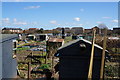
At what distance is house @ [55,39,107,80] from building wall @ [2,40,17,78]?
320 centimetres

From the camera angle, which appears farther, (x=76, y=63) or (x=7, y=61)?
(x=7, y=61)

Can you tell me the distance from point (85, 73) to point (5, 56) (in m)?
4.30

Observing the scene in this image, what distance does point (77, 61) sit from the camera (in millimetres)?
5914

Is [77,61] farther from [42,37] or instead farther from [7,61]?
[42,37]

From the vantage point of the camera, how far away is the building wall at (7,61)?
7.59 meters

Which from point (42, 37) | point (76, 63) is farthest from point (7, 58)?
point (42, 37)

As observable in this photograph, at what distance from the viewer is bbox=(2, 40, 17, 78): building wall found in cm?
759

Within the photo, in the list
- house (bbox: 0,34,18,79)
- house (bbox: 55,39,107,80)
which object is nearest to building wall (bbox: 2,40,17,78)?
house (bbox: 0,34,18,79)

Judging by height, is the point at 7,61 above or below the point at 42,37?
below

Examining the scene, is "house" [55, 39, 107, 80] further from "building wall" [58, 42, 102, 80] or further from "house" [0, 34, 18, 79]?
"house" [0, 34, 18, 79]

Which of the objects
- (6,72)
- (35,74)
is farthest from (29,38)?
(6,72)

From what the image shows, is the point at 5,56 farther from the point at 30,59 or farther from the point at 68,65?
the point at 30,59

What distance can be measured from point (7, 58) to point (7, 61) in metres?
0.16

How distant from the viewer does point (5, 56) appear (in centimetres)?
779
